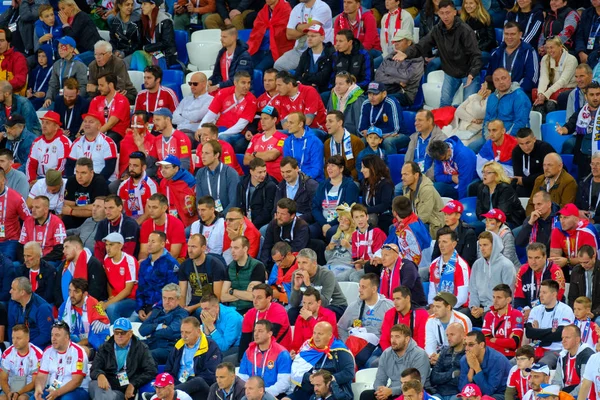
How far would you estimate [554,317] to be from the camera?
1066 centimetres

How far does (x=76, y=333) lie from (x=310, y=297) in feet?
7.61

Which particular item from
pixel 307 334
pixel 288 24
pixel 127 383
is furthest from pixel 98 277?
pixel 288 24

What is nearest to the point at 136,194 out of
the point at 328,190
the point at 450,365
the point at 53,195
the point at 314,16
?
the point at 53,195

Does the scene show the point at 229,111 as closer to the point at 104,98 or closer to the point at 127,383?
the point at 104,98

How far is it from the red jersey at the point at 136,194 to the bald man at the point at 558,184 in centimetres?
368

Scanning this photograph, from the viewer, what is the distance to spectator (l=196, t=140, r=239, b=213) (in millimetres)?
13055

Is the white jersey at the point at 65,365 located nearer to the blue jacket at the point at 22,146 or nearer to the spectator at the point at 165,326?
the spectator at the point at 165,326

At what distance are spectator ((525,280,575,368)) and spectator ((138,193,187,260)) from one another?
11.4 feet

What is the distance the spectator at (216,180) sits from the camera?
13055 mm

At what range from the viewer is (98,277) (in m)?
12.2

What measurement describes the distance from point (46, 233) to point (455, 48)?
180 inches

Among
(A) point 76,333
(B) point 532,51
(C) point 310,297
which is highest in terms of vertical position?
(B) point 532,51

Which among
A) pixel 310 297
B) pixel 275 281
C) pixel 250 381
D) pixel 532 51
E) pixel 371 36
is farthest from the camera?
pixel 371 36

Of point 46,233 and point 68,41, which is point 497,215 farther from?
point 68,41
